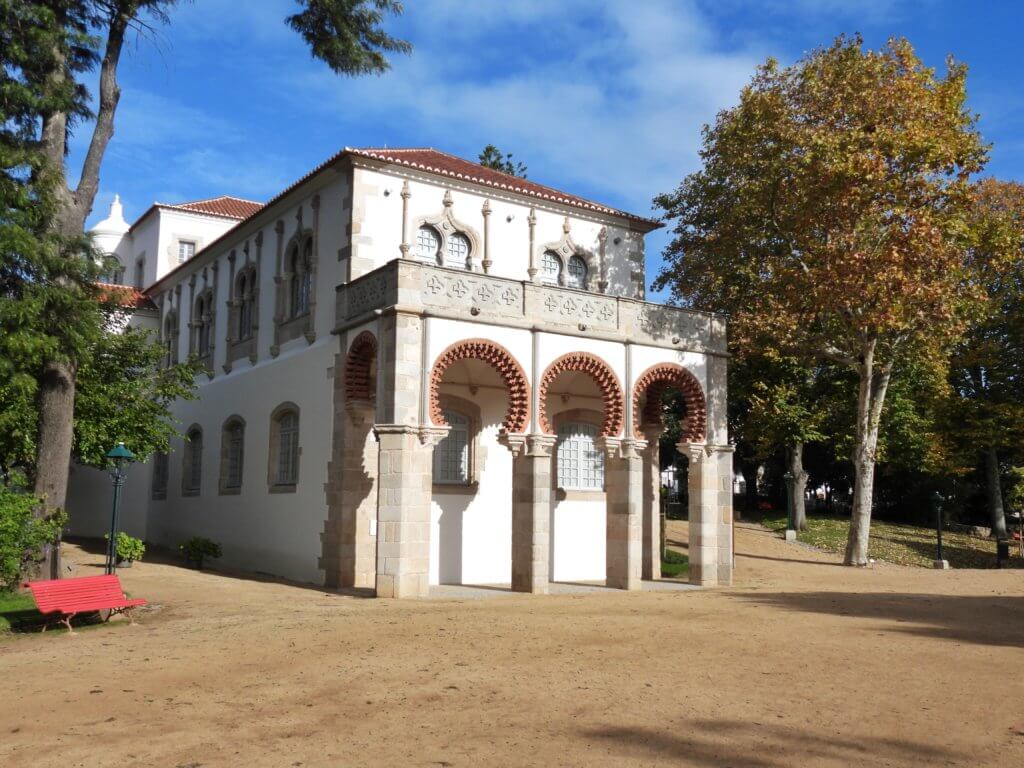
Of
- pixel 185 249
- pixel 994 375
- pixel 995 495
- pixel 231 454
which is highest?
pixel 185 249

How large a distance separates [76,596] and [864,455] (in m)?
21.0

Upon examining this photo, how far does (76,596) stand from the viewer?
12969 millimetres

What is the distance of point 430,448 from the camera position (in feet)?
58.0

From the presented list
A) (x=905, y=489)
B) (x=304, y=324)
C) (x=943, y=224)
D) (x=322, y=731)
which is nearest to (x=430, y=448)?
(x=304, y=324)

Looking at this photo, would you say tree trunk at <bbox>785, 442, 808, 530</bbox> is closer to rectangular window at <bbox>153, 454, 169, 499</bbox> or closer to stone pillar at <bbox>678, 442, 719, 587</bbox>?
stone pillar at <bbox>678, 442, 719, 587</bbox>

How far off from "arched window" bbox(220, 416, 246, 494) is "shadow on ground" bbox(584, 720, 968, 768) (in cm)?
1981

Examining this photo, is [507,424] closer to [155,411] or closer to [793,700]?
[155,411]

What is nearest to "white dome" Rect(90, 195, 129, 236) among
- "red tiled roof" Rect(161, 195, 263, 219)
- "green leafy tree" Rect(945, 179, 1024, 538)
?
"red tiled roof" Rect(161, 195, 263, 219)

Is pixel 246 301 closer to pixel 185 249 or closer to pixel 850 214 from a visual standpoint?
pixel 185 249


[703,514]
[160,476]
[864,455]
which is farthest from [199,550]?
[864,455]

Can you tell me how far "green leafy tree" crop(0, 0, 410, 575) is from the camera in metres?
16.2

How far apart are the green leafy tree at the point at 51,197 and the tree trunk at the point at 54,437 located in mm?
18

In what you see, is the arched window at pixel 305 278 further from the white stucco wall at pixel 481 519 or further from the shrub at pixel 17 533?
the shrub at pixel 17 533

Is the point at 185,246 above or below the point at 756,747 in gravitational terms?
above
